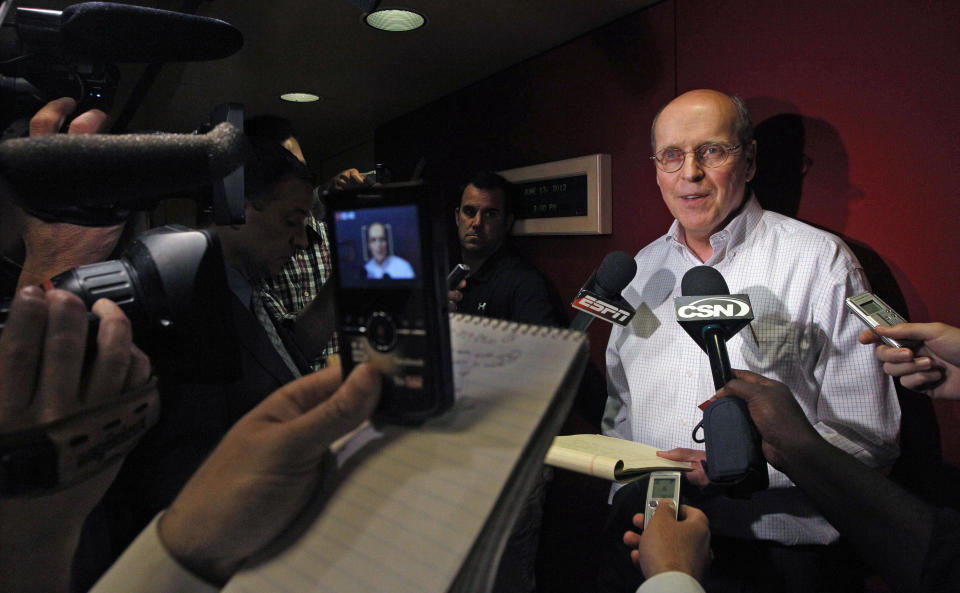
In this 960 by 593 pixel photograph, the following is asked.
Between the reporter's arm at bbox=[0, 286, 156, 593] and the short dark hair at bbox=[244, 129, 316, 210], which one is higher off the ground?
the short dark hair at bbox=[244, 129, 316, 210]

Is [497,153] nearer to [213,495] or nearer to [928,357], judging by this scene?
[928,357]

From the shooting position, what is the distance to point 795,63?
1.66 meters

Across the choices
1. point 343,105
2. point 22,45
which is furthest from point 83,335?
point 343,105

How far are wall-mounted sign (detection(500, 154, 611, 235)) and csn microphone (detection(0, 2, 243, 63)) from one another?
1965 millimetres

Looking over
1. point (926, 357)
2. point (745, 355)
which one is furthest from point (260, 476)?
point (745, 355)

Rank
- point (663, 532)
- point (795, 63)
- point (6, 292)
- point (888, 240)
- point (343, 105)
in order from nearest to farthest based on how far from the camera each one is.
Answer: point (6, 292), point (663, 532), point (888, 240), point (795, 63), point (343, 105)

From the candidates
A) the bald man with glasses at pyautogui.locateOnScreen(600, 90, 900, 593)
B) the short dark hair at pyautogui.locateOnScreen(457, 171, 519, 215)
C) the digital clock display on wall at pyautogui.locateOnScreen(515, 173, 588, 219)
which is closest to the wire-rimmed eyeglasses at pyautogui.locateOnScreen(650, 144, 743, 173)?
the bald man with glasses at pyautogui.locateOnScreen(600, 90, 900, 593)

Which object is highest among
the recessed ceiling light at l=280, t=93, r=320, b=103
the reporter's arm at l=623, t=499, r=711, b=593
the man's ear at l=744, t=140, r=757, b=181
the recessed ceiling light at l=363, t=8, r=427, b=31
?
the recessed ceiling light at l=363, t=8, r=427, b=31

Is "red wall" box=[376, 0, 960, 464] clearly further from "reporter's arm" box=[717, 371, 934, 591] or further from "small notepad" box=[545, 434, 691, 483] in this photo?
"small notepad" box=[545, 434, 691, 483]

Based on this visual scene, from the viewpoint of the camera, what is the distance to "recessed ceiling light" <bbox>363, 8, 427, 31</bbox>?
6.64ft

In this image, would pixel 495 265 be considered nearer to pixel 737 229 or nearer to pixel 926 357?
pixel 737 229

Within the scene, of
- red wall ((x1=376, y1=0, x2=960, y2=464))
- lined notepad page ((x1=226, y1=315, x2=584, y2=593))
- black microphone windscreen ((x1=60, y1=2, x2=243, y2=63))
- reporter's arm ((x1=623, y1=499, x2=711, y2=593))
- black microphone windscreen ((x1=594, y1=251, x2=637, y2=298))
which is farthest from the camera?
red wall ((x1=376, y1=0, x2=960, y2=464))

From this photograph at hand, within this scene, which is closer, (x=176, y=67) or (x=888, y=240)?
(x=888, y=240)

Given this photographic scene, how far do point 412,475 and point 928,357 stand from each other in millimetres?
1129
